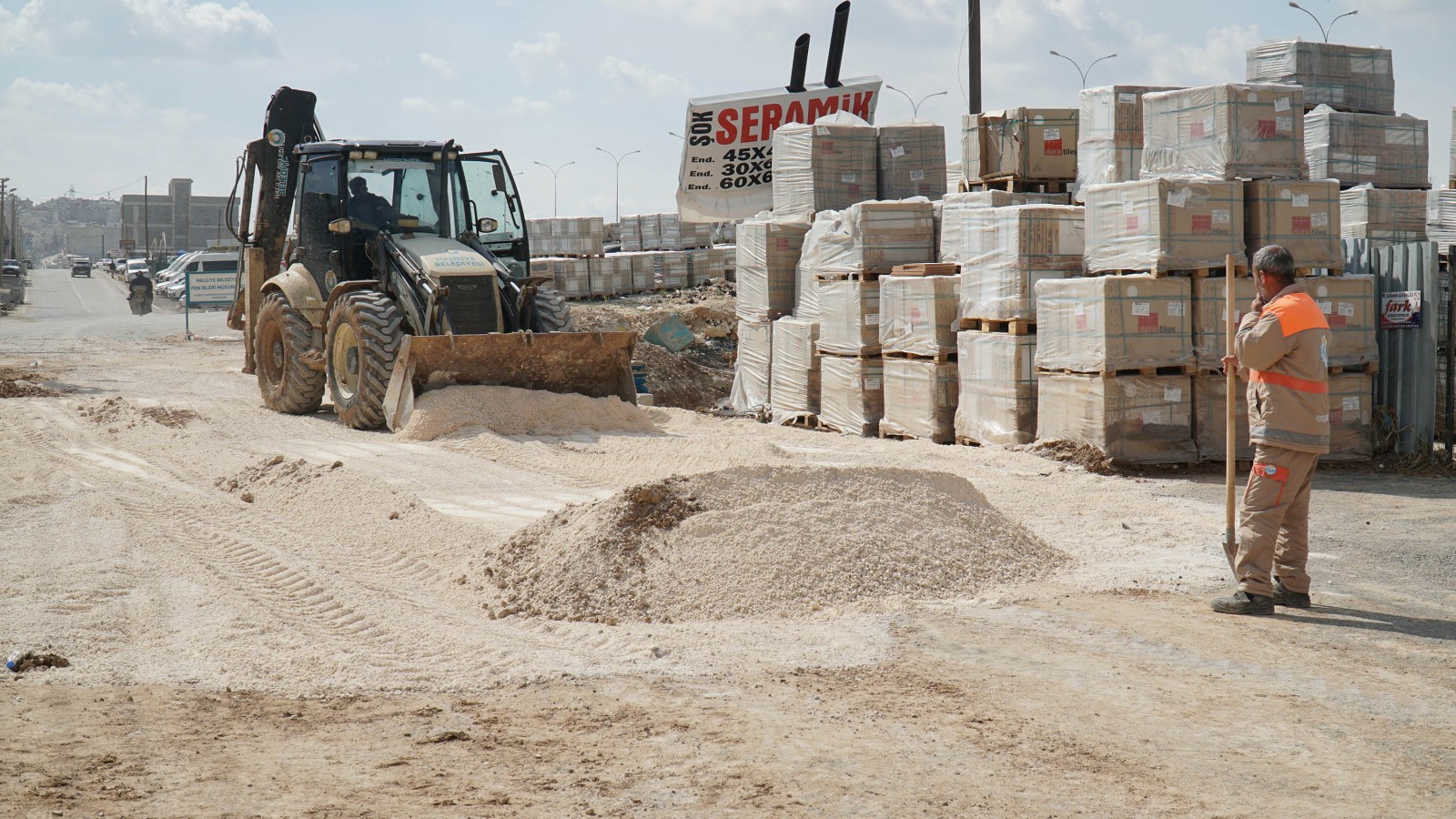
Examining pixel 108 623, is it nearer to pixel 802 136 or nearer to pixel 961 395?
pixel 961 395

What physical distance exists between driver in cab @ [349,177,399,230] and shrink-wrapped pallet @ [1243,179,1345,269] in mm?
8415

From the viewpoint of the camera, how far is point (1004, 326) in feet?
37.7

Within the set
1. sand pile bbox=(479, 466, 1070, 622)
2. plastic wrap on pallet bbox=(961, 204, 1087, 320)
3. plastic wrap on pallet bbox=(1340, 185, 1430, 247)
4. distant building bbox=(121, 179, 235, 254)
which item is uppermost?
distant building bbox=(121, 179, 235, 254)

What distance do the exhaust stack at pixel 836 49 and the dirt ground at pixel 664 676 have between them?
16.1 metres

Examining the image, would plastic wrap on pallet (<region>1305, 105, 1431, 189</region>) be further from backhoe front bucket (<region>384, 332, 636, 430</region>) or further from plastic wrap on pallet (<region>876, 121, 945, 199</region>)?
backhoe front bucket (<region>384, 332, 636, 430</region>)

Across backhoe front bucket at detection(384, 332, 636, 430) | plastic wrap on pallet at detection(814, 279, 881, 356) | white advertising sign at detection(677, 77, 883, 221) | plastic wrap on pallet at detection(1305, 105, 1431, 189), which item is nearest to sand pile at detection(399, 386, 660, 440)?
backhoe front bucket at detection(384, 332, 636, 430)

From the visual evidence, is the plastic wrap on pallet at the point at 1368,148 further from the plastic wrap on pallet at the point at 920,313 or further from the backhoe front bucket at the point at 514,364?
the backhoe front bucket at the point at 514,364

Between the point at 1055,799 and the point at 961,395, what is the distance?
801cm

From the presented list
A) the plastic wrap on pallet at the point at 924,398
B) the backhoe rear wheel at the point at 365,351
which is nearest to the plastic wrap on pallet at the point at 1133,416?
the plastic wrap on pallet at the point at 924,398

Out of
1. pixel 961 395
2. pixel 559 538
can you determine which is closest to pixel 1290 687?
pixel 559 538

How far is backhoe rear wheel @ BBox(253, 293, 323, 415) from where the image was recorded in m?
13.6

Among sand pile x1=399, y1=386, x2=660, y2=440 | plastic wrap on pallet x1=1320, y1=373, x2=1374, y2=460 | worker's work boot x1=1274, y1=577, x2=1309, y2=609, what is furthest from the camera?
sand pile x1=399, y1=386, x2=660, y2=440

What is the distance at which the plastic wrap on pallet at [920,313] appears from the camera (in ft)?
39.3

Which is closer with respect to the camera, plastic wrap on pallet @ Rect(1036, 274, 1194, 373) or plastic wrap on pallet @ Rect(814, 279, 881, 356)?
plastic wrap on pallet @ Rect(1036, 274, 1194, 373)
